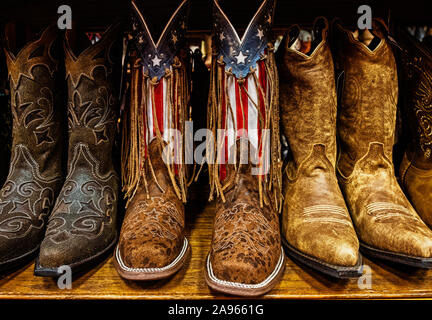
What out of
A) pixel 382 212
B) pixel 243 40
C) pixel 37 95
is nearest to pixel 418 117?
pixel 382 212

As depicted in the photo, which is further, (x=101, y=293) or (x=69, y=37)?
(x=69, y=37)

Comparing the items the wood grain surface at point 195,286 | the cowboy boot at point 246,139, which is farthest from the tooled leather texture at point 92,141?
Result: the cowboy boot at point 246,139

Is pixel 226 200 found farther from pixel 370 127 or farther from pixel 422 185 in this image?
pixel 422 185

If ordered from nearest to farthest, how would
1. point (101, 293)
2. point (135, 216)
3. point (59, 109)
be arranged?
point (101, 293)
point (135, 216)
point (59, 109)

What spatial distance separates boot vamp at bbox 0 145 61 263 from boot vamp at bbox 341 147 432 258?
732 mm

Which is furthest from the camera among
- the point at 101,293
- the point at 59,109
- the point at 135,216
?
the point at 59,109

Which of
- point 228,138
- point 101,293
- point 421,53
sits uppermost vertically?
point 421,53

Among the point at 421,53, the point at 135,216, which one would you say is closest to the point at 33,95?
the point at 135,216

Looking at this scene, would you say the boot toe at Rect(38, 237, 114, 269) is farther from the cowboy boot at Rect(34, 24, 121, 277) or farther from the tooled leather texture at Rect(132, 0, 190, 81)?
the tooled leather texture at Rect(132, 0, 190, 81)

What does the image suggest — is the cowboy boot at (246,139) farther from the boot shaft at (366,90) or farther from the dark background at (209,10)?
the dark background at (209,10)

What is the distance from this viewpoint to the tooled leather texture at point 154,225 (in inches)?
24.4

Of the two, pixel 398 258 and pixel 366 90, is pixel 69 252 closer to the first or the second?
pixel 398 258

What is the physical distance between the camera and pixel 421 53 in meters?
0.77

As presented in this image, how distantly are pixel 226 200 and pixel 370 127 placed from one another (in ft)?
1.30
